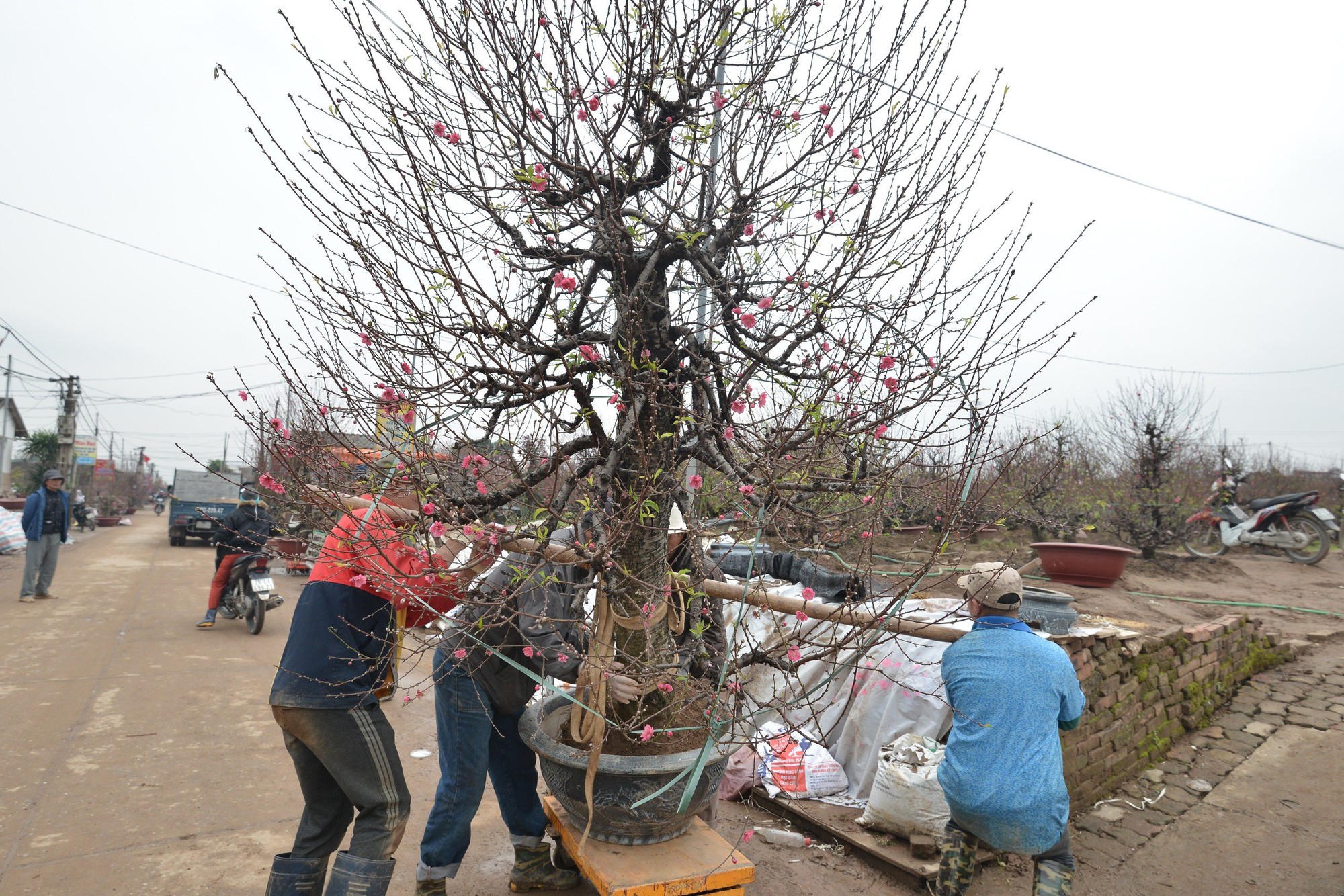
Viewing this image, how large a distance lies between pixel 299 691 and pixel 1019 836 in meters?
2.76

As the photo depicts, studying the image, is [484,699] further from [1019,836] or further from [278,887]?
[1019,836]

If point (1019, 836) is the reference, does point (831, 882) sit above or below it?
below

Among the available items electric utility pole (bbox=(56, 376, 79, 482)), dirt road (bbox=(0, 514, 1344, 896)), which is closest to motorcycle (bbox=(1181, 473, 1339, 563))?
dirt road (bbox=(0, 514, 1344, 896))

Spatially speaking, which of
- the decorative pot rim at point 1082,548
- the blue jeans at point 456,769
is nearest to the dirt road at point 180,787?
the blue jeans at point 456,769

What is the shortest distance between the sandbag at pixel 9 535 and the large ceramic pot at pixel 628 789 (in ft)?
56.8

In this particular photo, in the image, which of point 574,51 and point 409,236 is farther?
point 574,51

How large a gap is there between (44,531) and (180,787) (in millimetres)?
7420

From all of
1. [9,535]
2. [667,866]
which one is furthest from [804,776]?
[9,535]

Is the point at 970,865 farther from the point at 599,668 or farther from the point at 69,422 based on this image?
the point at 69,422

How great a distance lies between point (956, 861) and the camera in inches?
121

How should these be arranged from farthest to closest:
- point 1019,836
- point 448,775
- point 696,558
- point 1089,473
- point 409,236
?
point 1089,473, point 448,775, point 1019,836, point 409,236, point 696,558

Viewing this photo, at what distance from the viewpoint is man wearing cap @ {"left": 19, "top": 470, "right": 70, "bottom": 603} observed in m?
9.33

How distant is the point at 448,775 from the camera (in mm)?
3174

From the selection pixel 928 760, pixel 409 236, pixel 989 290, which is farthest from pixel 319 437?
pixel 928 760
